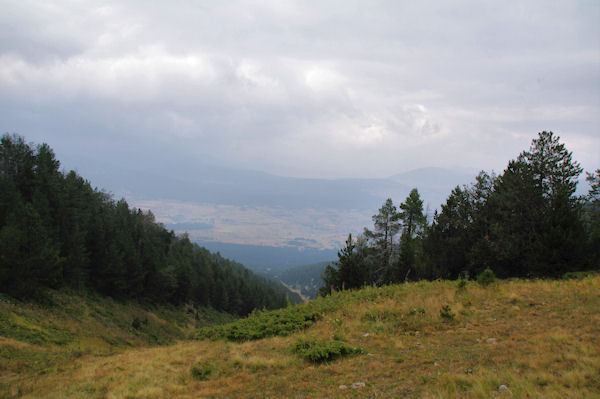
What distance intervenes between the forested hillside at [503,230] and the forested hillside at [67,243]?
81.2ft

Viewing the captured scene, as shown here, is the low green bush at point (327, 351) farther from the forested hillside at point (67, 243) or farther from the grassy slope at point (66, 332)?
the forested hillside at point (67, 243)

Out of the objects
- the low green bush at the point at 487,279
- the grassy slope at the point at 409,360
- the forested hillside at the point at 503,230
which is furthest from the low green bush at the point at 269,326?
the forested hillside at the point at 503,230

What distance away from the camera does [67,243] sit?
A: 33.0 metres

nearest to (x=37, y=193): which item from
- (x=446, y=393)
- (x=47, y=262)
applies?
(x=47, y=262)

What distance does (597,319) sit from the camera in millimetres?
7668

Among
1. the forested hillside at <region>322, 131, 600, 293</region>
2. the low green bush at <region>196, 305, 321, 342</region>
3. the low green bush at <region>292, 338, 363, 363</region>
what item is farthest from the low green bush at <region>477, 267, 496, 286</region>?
the low green bush at <region>292, 338, 363, 363</region>

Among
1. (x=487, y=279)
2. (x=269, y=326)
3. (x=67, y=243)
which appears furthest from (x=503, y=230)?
(x=67, y=243)

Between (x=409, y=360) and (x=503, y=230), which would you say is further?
(x=503, y=230)

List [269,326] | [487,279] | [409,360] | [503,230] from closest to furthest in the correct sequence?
[409,360] < [269,326] < [487,279] < [503,230]

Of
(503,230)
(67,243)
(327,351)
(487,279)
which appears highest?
(503,230)

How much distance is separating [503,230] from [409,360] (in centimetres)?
1929

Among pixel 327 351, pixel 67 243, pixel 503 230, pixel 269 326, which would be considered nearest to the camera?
pixel 327 351

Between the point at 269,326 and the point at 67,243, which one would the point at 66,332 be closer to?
the point at 269,326

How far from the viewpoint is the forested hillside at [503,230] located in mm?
18000
